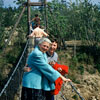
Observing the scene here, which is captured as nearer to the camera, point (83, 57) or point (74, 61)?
point (74, 61)

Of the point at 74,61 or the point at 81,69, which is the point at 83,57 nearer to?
the point at 74,61

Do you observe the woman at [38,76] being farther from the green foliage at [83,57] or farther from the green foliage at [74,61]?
the green foliage at [83,57]

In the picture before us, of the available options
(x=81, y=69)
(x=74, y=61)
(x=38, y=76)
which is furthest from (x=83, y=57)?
(x=38, y=76)

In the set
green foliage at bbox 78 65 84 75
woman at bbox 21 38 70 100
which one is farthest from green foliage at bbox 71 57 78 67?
woman at bbox 21 38 70 100

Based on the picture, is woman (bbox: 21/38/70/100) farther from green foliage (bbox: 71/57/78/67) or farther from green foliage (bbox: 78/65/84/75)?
green foliage (bbox: 71/57/78/67)

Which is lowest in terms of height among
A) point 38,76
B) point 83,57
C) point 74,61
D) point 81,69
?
point 81,69

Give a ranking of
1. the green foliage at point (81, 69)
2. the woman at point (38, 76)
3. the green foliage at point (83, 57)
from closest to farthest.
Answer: the woman at point (38, 76)
the green foliage at point (81, 69)
the green foliage at point (83, 57)

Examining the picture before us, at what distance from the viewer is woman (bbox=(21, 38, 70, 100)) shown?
1758 millimetres

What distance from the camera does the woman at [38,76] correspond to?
1758 millimetres

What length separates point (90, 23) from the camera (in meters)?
13.3

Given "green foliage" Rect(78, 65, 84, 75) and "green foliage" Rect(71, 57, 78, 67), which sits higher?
"green foliage" Rect(71, 57, 78, 67)

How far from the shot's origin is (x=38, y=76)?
1.76 metres

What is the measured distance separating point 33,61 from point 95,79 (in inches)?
334

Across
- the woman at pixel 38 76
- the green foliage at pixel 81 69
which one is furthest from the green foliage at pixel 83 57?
the woman at pixel 38 76
